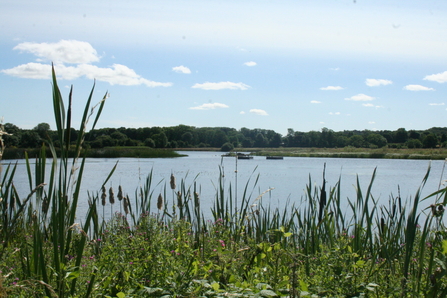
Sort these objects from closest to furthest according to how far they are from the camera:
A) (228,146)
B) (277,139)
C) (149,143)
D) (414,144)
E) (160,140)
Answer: (228,146)
(414,144)
(149,143)
(160,140)
(277,139)

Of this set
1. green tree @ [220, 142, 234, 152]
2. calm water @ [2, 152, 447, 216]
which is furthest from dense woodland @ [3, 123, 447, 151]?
calm water @ [2, 152, 447, 216]

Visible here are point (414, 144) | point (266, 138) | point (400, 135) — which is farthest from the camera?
point (266, 138)

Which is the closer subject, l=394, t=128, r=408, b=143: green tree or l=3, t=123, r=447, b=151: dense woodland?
l=3, t=123, r=447, b=151: dense woodland

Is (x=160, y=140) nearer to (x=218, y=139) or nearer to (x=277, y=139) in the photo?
(x=218, y=139)

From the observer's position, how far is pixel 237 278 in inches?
72.9

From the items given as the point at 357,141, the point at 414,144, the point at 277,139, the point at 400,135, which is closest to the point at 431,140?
the point at 414,144

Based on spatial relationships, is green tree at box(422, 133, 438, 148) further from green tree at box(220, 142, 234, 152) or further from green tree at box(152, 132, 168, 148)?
green tree at box(152, 132, 168, 148)

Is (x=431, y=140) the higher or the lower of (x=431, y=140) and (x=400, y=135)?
the lower

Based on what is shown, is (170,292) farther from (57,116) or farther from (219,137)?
(219,137)

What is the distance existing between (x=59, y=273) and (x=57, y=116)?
1.87 ft

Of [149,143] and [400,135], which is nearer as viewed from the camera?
[149,143]

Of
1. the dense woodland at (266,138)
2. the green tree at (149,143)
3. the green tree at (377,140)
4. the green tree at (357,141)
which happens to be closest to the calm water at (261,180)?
the dense woodland at (266,138)

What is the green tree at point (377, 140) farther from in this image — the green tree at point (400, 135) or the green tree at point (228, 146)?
the green tree at point (228, 146)

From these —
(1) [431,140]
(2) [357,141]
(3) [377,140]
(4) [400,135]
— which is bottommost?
(1) [431,140]
